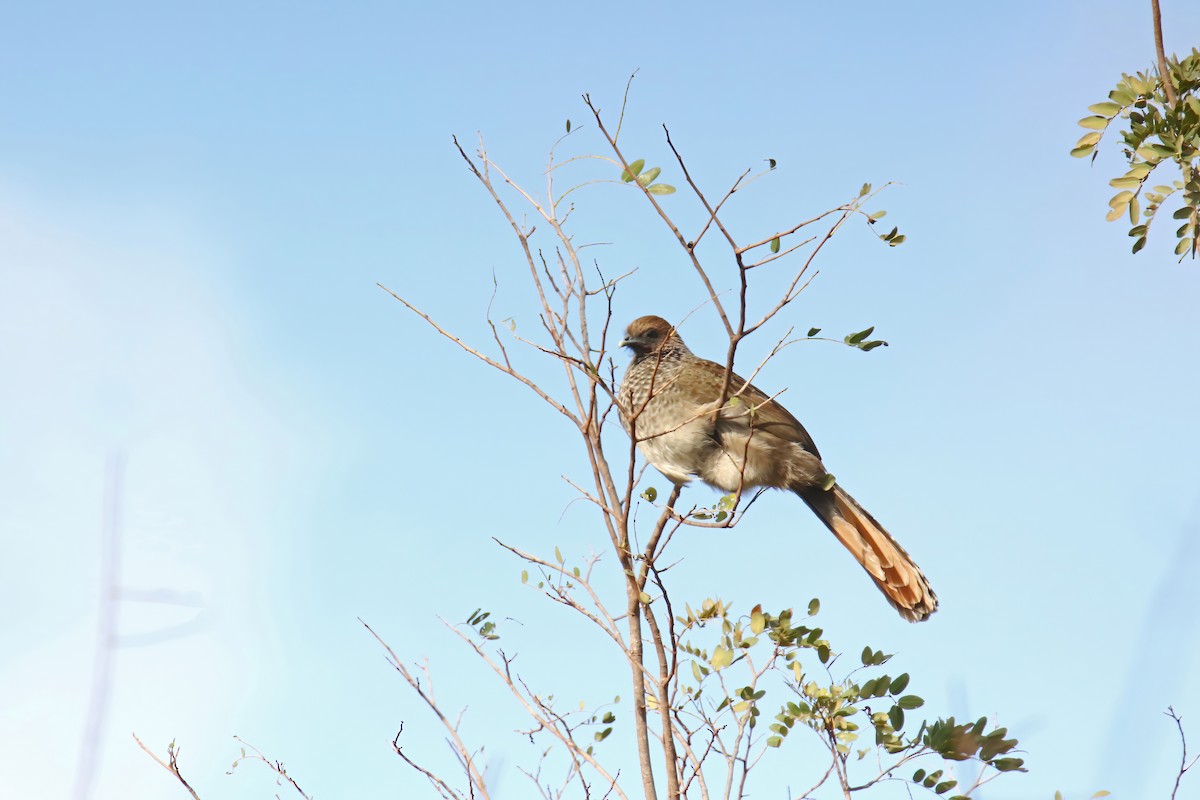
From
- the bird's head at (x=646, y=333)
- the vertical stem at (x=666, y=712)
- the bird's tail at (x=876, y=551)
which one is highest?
the bird's head at (x=646, y=333)

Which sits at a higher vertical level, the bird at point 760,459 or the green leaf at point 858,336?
the bird at point 760,459

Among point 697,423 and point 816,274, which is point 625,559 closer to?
point 816,274

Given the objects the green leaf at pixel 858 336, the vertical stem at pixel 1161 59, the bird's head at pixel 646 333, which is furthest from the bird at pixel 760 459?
the vertical stem at pixel 1161 59

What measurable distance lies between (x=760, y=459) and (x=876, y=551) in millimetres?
678

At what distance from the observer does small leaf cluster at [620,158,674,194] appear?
308 centimetres

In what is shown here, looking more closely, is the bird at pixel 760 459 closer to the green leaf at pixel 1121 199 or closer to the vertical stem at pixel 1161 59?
the green leaf at pixel 1121 199

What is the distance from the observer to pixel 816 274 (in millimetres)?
3086

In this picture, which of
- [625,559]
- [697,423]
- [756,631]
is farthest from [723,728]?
[697,423]

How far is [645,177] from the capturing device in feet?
10.2

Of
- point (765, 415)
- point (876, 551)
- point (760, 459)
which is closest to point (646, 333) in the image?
point (765, 415)

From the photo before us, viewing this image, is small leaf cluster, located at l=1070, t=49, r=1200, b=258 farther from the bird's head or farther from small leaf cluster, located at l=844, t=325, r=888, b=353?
the bird's head

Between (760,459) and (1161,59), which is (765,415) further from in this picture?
(1161,59)

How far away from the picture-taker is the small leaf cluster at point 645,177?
10.1 ft

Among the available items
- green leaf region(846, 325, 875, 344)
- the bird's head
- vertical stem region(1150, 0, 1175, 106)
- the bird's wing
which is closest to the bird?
the bird's wing
